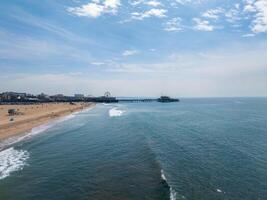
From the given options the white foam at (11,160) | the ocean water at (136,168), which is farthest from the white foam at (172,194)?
the white foam at (11,160)

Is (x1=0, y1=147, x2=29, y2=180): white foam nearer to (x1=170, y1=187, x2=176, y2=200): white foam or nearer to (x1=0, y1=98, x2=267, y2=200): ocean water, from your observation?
(x1=0, y1=98, x2=267, y2=200): ocean water

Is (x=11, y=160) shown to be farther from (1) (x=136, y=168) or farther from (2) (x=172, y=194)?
(2) (x=172, y=194)

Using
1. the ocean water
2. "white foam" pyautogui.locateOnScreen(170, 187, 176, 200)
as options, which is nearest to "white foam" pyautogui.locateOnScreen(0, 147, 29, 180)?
the ocean water

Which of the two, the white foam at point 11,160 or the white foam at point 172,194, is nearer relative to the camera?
the white foam at point 172,194

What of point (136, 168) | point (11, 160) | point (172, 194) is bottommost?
point (172, 194)

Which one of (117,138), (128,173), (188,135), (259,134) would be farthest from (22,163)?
(259,134)

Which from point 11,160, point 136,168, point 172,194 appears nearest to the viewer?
point 172,194

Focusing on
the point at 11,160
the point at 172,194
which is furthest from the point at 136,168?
the point at 11,160

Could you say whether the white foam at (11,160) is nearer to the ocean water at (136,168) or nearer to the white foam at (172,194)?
the ocean water at (136,168)
